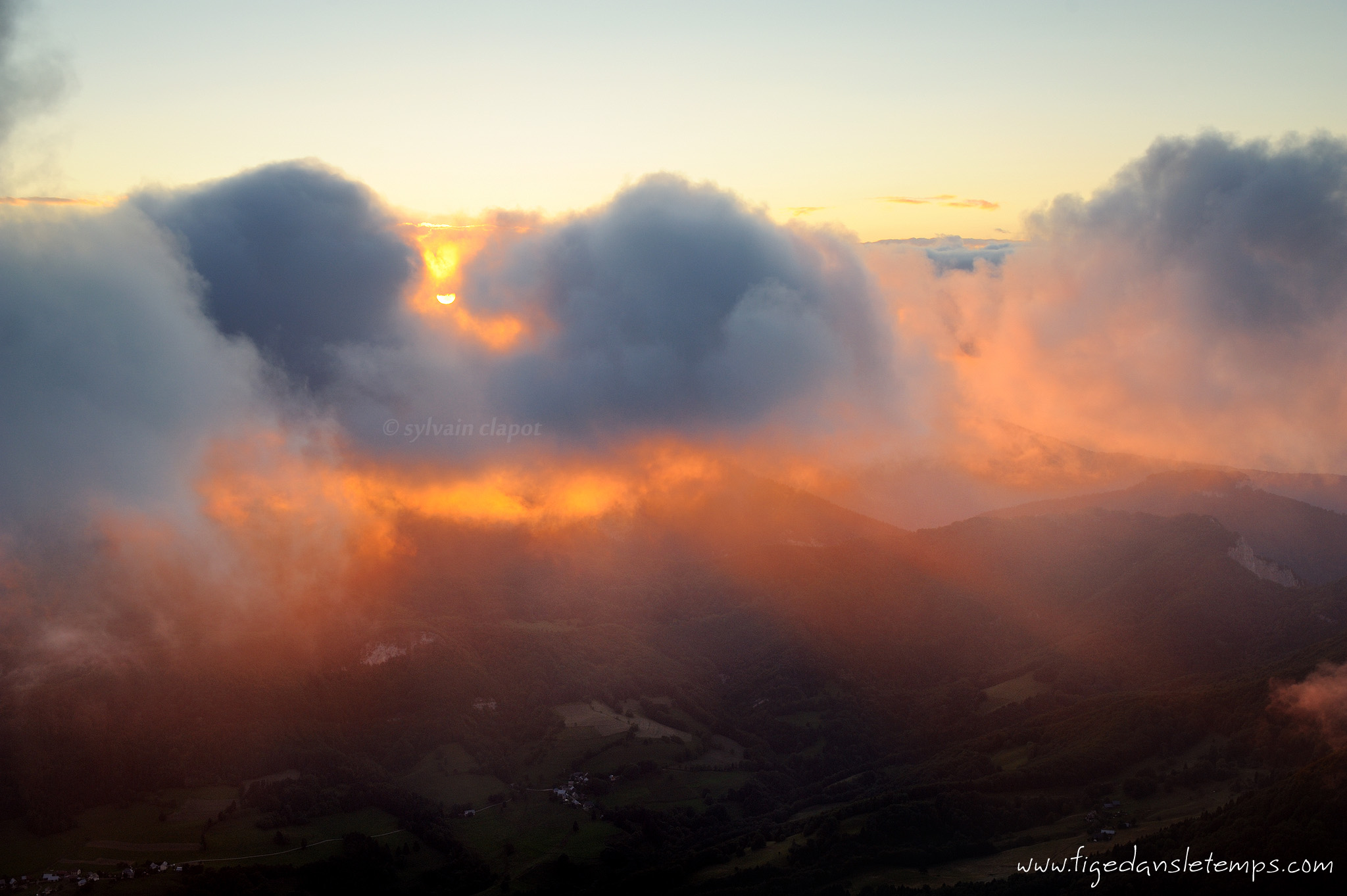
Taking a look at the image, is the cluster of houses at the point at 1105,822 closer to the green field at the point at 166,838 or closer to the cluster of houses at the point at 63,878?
the green field at the point at 166,838

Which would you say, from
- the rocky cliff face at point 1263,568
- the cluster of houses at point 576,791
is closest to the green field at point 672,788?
the cluster of houses at point 576,791

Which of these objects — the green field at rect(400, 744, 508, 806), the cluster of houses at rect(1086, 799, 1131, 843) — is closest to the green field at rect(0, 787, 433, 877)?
the green field at rect(400, 744, 508, 806)

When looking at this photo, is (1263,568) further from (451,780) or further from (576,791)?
(451,780)

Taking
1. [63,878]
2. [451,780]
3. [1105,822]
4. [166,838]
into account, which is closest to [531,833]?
[451,780]

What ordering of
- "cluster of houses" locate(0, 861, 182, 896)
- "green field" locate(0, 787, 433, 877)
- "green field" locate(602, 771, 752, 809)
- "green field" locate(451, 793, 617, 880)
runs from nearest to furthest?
"cluster of houses" locate(0, 861, 182, 896) → "green field" locate(0, 787, 433, 877) → "green field" locate(451, 793, 617, 880) → "green field" locate(602, 771, 752, 809)

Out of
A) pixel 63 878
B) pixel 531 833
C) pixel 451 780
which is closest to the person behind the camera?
pixel 63 878

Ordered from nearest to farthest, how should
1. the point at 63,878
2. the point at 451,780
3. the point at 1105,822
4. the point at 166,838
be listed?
1. the point at 63,878
2. the point at 1105,822
3. the point at 166,838
4. the point at 451,780

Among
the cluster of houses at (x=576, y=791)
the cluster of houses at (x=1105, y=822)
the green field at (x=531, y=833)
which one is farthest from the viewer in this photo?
the cluster of houses at (x=576, y=791)

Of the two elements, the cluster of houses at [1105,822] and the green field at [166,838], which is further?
the cluster of houses at [1105,822]

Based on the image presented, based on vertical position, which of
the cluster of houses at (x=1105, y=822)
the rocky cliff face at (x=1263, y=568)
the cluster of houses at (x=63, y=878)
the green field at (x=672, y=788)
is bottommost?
the green field at (x=672, y=788)

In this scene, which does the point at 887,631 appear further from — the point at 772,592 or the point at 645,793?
the point at 645,793

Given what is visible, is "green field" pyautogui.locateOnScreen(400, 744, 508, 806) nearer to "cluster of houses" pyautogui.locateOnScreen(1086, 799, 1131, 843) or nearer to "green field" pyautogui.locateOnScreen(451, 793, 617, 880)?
"green field" pyautogui.locateOnScreen(451, 793, 617, 880)
